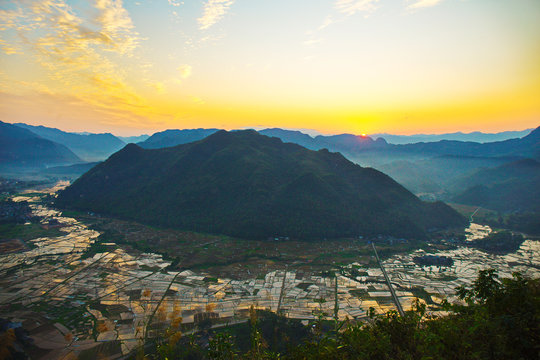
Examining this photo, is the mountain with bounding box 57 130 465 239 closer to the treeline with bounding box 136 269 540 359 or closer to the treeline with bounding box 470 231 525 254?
the treeline with bounding box 470 231 525 254

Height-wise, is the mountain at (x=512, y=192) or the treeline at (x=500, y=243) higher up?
the mountain at (x=512, y=192)

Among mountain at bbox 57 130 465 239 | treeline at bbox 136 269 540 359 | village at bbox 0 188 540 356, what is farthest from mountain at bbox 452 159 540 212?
treeline at bbox 136 269 540 359

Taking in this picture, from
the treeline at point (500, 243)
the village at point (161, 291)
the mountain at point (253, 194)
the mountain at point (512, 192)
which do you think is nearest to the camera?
the village at point (161, 291)

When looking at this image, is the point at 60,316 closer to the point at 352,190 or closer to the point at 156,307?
the point at 156,307

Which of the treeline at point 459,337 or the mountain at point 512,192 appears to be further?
the mountain at point 512,192

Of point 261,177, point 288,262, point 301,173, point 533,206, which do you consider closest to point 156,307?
point 288,262

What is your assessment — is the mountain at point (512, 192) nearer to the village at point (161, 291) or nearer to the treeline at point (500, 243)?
the treeline at point (500, 243)

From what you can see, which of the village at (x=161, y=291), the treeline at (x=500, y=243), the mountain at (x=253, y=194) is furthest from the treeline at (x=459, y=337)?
the treeline at (x=500, y=243)

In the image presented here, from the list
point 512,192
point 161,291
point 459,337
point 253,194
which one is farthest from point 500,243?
point 161,291

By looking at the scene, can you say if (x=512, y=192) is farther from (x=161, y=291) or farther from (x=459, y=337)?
(x=459, y=337)
